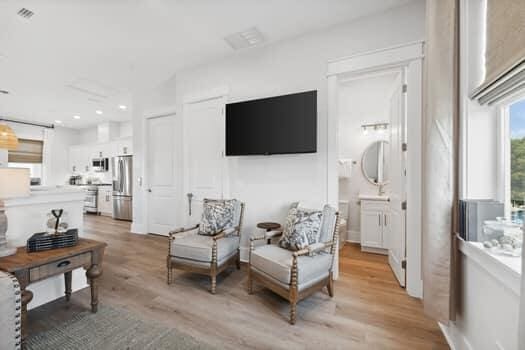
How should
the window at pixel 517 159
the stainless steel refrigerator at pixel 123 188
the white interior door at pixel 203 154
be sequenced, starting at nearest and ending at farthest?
1. the window at pixel 517 159
2. the white interior door at pixel 203 154
3. the stainless steel refrigerator at pixel 123 188

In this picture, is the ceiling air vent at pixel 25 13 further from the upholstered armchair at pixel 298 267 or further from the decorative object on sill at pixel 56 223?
the upholstered armchair at pixel 298 267

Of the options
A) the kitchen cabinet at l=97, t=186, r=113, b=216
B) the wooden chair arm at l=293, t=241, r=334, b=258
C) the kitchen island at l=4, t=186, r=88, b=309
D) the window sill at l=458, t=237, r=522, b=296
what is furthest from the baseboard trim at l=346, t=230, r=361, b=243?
the kitchen cabinet at l=97, t=186, r=113, b=216

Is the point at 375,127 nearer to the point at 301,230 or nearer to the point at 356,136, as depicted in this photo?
the point at 356,136

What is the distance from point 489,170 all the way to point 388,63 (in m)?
1.45

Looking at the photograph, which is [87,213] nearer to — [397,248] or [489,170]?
[397,248]

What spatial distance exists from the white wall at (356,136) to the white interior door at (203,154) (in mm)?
2148

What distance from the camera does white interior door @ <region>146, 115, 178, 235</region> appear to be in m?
4.09

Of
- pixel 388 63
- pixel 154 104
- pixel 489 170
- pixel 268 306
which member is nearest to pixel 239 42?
pixel 388 63

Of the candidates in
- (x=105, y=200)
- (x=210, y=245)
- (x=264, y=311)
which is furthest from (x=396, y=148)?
(x=105, y=200)

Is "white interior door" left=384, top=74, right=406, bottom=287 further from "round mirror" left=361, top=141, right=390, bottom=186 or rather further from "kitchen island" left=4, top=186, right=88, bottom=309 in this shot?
"kitchen island" left=4, top=186, right=88, bottom=309

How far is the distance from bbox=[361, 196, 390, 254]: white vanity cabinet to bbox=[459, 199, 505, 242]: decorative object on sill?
2.06 metres

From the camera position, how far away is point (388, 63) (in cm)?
230

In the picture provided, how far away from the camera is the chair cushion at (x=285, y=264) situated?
186 centimetres

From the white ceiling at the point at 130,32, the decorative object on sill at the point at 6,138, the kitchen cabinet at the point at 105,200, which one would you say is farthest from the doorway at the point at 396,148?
the kitchen cabinet at the point at 105,200
